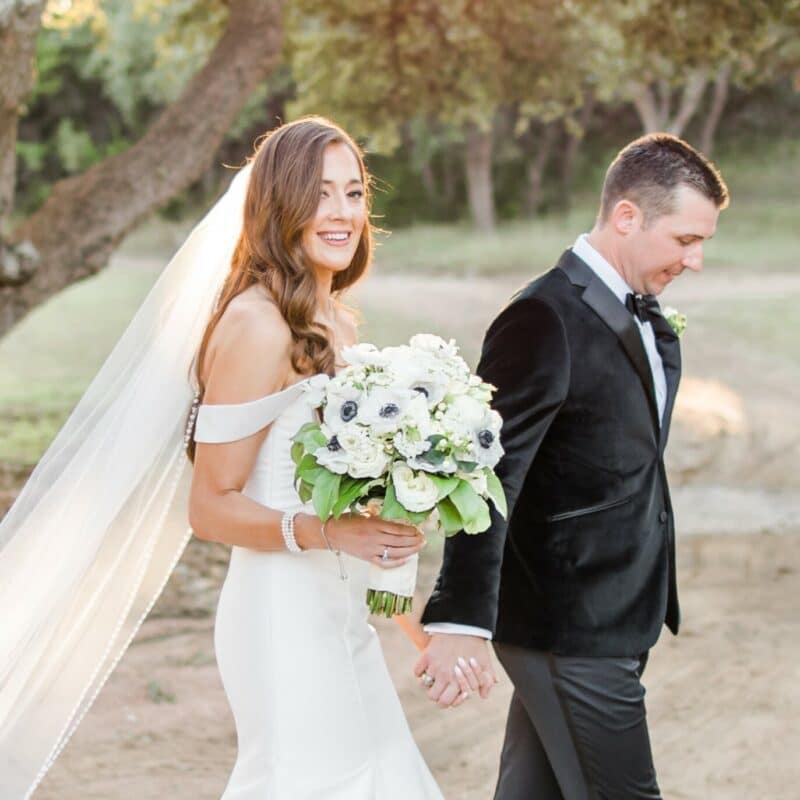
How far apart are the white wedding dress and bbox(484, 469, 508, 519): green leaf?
483 mm

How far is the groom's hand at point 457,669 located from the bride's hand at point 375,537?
258mm

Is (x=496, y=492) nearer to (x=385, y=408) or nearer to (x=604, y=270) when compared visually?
(x=385, y=408)

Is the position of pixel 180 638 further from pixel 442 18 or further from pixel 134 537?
pixel 442 18

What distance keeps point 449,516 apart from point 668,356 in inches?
33.7

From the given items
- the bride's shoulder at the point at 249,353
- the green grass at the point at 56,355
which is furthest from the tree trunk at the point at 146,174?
the bride's shoulder at the point at 249,353

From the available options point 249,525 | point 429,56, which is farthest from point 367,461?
point 429,56

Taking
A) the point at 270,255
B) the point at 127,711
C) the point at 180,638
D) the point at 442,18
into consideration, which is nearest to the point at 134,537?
the point at 270,255

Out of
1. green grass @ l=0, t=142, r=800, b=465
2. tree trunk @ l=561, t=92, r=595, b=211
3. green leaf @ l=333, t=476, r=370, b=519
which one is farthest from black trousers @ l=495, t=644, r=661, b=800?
tree trunk @ l=561, t=92, r=595, b=211

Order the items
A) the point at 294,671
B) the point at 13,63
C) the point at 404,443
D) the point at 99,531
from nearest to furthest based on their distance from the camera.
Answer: the point at 404,443 < the point at 294,671 < the point at 99,531 < the point at 13,63

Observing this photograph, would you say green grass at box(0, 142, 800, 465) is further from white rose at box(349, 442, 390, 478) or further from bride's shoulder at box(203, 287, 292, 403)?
white rose at box(349, 442, 390, 478)

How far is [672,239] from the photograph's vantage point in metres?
3.21

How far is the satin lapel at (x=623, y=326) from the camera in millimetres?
3189

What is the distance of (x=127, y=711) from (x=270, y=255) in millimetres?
3658

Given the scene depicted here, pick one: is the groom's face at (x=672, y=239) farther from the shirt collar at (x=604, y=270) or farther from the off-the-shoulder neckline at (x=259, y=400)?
the off-the-shoulder neckline at (x=259, y=400)
